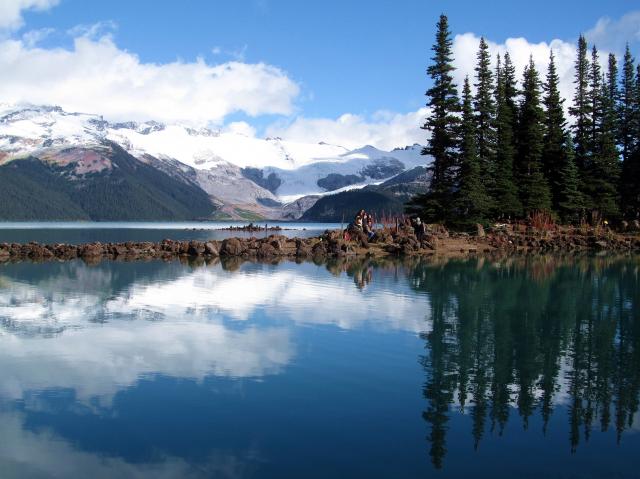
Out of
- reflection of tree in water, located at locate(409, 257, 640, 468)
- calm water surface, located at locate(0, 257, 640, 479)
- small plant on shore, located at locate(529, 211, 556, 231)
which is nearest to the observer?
calm water surface, located at locate(0, 257, 640, 479)

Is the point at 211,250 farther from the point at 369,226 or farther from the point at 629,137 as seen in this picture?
the point at 629,137

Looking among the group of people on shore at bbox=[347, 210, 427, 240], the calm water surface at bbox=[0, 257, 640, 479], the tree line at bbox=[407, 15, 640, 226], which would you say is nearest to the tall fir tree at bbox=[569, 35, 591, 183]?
the tree line at bbox=[407, 15, 640, 226]

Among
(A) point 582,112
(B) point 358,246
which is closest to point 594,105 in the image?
(A) point 582,112

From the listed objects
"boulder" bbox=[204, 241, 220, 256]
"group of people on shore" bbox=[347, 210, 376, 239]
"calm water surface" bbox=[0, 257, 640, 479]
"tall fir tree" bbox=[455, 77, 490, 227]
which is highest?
"tall fir tree" bbox=[455, 77, 490, 227]

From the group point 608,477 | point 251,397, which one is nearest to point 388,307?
point 251,397

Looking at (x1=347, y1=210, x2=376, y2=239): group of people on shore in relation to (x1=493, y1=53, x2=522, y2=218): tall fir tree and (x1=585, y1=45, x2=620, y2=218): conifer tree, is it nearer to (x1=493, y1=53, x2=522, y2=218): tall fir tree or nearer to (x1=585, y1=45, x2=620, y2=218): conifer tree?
(x1=493, y1=53, x2=522, y2=218): tall fir tree

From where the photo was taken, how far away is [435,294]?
95.7ft

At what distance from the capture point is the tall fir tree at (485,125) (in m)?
65.4

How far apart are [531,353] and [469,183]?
1856 inches

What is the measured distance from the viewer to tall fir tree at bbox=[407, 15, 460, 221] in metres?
64.3

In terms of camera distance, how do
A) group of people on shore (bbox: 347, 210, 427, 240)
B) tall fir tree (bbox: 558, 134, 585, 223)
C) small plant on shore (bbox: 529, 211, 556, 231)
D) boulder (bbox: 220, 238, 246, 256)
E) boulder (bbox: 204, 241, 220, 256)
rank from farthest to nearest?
tall fir tree (bbox: 558, 134, 585, 223), small plant on shore (bbox: 529, 211, 556, 231), group of people on shore (bbox: 347, 210, 427, 240), boulder (bbox: 220, 238, 246, 256), boulder (bbox: 204, 241, 220, 256)

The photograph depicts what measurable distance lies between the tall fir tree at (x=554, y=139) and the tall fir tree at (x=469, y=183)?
1057 cm

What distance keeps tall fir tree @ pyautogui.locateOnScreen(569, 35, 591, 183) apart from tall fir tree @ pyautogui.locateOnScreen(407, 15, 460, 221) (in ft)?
58.4

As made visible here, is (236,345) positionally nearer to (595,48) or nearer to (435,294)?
(435,294)
